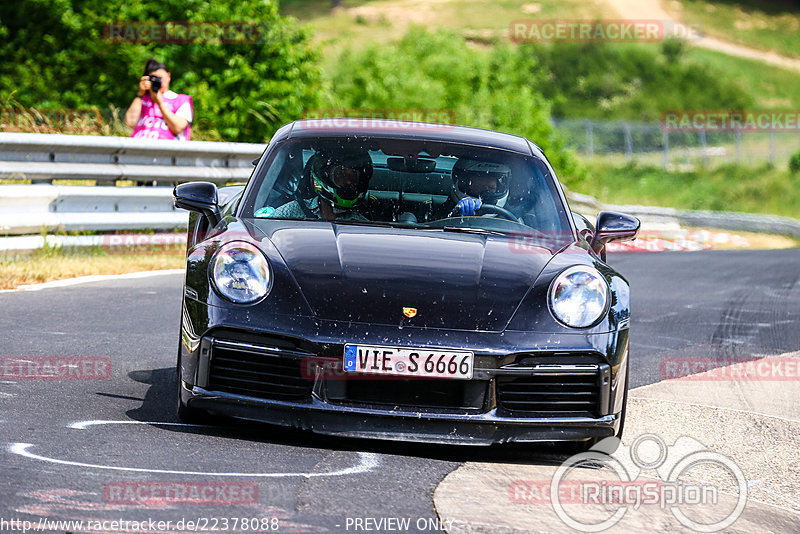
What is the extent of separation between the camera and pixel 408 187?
600 cm

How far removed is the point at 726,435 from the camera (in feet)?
18.6

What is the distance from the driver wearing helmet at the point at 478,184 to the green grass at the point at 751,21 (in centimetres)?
10868

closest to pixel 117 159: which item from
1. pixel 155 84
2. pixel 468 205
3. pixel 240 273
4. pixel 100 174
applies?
pixel 100 174

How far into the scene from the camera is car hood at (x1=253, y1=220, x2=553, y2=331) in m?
4.73

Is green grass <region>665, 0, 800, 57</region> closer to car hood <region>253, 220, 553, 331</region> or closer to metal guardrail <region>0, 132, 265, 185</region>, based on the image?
metal guardrail <region>0, 132, 265, 185</region>

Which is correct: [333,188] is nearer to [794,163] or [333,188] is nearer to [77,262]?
[77,262]

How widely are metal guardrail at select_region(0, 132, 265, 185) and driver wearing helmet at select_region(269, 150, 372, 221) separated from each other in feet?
15.5

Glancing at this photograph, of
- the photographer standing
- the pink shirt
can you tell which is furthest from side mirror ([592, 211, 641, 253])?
the pink shirt

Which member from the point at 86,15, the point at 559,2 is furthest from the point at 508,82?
the point at 559,2

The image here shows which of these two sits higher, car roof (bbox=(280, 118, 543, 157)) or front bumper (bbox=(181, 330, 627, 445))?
car roof (bbox=(280, 118, 543, 157))

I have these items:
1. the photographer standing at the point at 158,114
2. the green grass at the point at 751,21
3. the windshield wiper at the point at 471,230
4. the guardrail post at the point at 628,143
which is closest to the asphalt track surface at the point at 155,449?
the windshield wiper at the point at 471,230

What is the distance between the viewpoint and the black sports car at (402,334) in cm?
464

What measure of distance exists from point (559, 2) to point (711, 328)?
114 metres

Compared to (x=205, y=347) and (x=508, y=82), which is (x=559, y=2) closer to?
(x=508, y=82)
